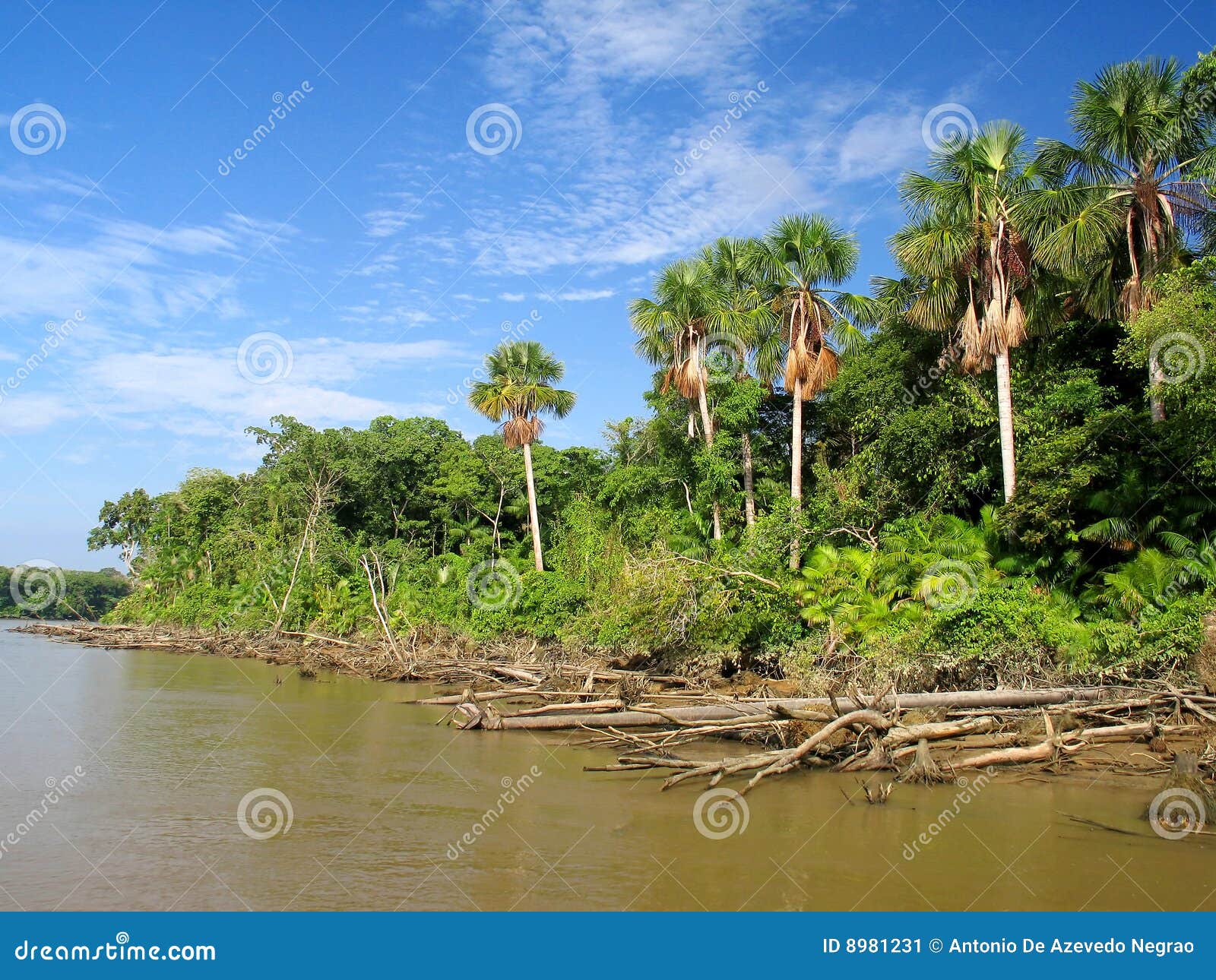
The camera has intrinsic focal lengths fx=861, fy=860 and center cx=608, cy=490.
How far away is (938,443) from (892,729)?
10.3 metres

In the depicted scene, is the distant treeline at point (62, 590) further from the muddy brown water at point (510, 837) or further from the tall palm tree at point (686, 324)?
the muddy brown water at point (510, 837)

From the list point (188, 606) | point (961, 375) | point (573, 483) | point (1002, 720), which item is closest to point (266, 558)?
point (188, 606)

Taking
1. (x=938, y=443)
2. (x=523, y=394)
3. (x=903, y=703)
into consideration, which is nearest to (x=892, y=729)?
(x=903, y=703)

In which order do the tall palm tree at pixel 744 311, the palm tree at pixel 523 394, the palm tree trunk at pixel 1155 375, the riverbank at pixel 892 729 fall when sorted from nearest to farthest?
the riverbank at pixel 892 729
the palm tree trunk at pixel 1155 375
the tall palm tree at pixel 744 311
the palm tree at pixel 523 394

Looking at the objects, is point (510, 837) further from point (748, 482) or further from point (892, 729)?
point (748, 482)

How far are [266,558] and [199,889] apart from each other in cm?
3251

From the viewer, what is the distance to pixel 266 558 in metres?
37.8

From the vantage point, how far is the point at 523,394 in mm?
31984

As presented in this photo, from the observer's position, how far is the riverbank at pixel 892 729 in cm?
1144

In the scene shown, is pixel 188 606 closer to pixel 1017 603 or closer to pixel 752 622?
pixel 752 622

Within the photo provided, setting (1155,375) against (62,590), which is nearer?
(1155,375)

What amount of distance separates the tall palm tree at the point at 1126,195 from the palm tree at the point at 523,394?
1815cm

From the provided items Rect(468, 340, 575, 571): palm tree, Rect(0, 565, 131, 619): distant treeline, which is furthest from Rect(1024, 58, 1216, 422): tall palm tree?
Rect(0, 565, 131, 619): distant treeline

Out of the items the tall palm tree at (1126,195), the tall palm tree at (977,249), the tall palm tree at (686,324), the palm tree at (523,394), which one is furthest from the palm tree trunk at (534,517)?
the tall palm tree at (1126,195)
